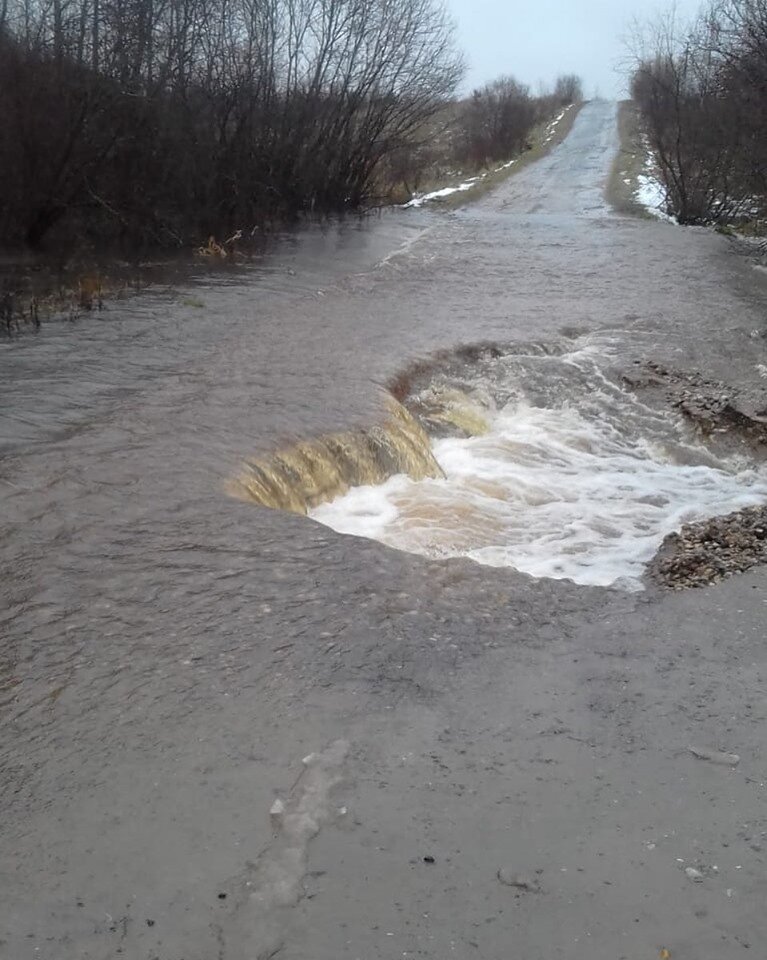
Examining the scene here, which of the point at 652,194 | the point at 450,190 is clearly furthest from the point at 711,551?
the point at 450,190

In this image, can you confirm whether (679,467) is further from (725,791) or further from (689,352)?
(725,791)

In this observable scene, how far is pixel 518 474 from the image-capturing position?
28.6 feet

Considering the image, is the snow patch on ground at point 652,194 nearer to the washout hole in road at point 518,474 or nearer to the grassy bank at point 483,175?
the grassy bank at point 483,175

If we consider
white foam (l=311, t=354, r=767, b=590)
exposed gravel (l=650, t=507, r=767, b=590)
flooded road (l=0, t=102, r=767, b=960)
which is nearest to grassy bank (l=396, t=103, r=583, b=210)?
white foam (l=311, t=354, r=767, b=590)

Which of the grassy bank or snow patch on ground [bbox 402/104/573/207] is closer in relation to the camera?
snow patch on ground [bbox 402/104/573/207]

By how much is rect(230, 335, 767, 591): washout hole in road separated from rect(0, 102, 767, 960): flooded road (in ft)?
1.53

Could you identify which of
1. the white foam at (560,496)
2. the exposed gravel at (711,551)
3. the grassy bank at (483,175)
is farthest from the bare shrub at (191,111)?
the exposed gravel at (711,551)

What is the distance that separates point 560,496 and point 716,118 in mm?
A: 20126

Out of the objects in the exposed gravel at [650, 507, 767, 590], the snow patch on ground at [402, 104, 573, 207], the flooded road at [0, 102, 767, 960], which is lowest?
the flooded road at [0, 102, 767, 960]

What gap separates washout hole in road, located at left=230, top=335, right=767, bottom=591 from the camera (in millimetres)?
7164

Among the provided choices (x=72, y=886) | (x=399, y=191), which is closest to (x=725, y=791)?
(x=72, y=886)

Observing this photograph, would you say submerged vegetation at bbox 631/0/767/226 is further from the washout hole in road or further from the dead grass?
the washout hole in road

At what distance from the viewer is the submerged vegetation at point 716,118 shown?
18.6 m

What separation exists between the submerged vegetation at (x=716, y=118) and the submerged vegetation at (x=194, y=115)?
6993 mm
